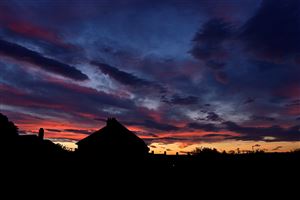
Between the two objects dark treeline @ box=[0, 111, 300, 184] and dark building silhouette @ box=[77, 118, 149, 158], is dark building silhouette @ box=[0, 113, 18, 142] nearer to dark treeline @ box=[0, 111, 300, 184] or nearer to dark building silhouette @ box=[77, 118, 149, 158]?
dark treeline @ box=[0, 111, 300, 184]

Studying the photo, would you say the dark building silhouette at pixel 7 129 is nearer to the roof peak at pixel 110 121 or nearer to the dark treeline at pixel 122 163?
the dark treeline at pixel 122 163

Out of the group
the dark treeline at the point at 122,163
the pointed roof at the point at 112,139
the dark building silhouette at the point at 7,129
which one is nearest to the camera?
the dark treeline at the point at 122,163

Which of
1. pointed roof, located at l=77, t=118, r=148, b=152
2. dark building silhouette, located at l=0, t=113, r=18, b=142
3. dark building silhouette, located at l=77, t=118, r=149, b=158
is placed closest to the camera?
dark building silhouette, located at l=0, t=113, r=18, b=142

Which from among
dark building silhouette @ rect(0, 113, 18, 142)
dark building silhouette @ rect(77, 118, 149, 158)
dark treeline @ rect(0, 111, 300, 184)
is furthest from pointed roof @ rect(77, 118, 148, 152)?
dark building silhouette @ rect(0, 113, 18, 142)

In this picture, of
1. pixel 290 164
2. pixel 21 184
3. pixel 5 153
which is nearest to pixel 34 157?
pixel 5 153

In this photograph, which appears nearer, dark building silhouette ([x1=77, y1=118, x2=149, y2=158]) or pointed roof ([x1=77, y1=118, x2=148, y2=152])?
dark building silhouette ([x1=77, y1=118, x2=149, y2=158])

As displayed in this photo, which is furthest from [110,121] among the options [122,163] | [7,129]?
[7,129]

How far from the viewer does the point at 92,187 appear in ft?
111

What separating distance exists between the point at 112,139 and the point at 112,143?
2.12ft

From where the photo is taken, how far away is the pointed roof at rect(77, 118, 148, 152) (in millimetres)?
46731

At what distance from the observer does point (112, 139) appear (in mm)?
47031

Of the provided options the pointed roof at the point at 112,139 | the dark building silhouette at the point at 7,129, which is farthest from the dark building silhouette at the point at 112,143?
the dark building silhouette at the point at 7,129

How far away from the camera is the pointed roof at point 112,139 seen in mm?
46731

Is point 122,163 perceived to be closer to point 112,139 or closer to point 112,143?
point 112,143
